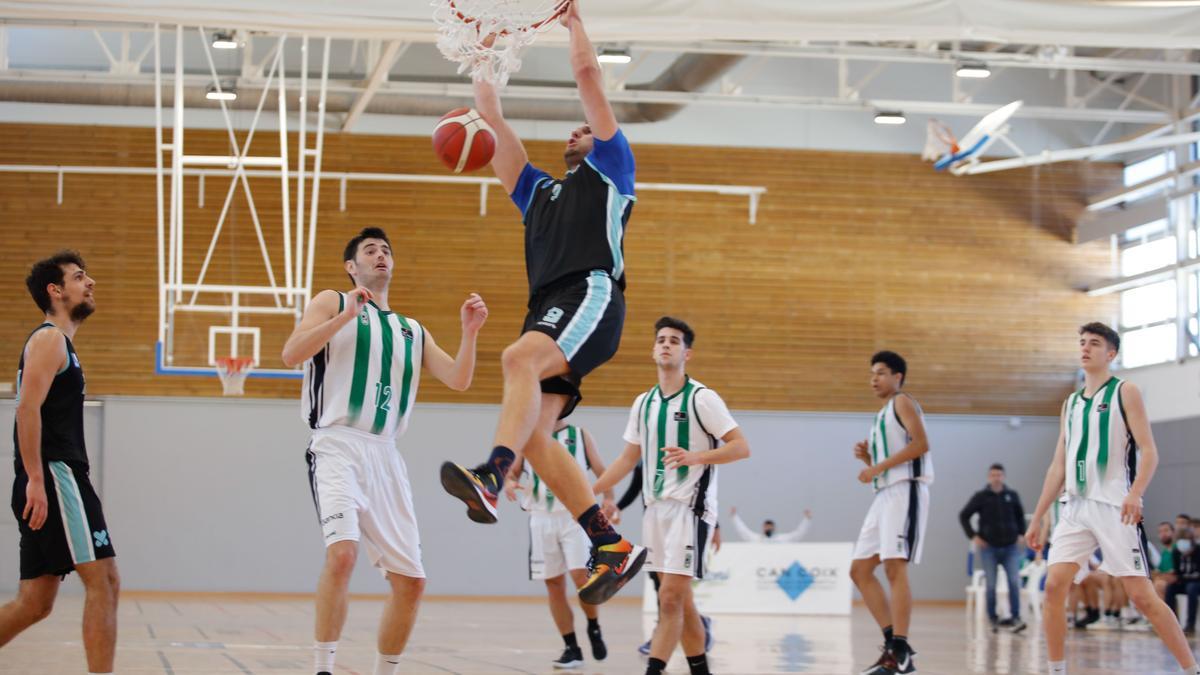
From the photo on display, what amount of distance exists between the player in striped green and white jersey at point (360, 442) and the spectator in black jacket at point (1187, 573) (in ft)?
43.1

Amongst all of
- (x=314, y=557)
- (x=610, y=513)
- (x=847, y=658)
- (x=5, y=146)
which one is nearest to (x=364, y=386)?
(x=610, y=513)

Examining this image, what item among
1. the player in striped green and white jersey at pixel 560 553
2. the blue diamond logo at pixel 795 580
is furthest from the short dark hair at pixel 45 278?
the blue diamond logo at pixel 795 580

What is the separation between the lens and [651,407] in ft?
27.6

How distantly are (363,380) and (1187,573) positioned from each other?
13822 mm

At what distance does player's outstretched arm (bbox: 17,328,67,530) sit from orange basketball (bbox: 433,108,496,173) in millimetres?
1951

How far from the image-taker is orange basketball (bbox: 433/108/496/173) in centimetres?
579

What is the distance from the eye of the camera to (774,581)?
1828 centimetres

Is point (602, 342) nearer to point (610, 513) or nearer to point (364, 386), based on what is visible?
point (364, 386)

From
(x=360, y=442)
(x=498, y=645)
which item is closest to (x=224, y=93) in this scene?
(x=498, y=645)

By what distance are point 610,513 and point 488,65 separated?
411 cm

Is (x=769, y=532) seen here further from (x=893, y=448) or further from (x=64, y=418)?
(x=64, y=418)

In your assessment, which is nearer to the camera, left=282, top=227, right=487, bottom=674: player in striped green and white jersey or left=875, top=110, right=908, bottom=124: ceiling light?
left=282, top=227, right=487, bottom=674: player in striped green and white jersey

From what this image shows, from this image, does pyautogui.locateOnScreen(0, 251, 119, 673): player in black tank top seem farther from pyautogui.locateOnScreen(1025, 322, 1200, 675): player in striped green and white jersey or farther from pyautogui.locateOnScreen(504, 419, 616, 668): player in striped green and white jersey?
pyautogui.locateOnScreen(1025, 322, 1200, 675): player in striped green and white jersey

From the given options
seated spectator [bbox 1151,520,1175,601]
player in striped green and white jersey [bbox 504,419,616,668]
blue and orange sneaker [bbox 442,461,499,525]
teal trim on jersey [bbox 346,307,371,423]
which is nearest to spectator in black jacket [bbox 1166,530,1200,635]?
seated spectator [bbox 1151,520,1175,601]
